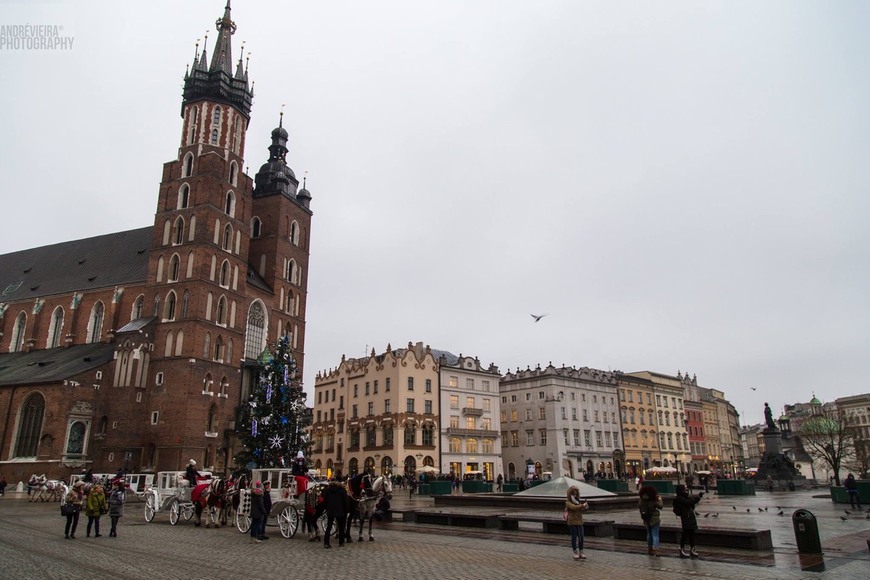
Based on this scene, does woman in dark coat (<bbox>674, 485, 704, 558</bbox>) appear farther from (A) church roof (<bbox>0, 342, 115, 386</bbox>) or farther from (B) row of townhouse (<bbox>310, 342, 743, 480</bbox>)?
(A) church roof (<bbox>0, 342, 115, 386</bbox>)

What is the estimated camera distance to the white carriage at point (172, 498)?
20.3 m

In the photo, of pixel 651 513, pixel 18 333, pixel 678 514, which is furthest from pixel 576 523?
pixel 18 333

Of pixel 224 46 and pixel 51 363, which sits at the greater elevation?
pixel 224 46

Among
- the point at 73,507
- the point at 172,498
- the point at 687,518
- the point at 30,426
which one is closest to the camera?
the point at 687,518

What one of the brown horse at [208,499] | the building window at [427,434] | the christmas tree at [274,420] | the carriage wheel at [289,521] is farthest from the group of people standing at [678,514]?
the building window at [427,434]

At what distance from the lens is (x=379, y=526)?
64.3ft

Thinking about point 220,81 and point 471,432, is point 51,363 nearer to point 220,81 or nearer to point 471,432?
point 220,81

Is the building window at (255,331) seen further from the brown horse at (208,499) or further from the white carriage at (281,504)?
the white carriage at (281,504)

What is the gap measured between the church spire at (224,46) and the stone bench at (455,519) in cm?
5179

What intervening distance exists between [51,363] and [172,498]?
1466 inches

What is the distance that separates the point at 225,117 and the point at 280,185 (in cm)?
899

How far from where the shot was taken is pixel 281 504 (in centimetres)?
1675

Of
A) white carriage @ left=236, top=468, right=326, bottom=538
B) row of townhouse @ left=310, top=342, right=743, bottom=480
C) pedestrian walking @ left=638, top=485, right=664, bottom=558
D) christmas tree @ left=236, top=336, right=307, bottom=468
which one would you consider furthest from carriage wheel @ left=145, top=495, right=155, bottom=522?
row of townhouse @ left=310, top=342, right=743, bottom=480

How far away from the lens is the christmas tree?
39844 mm
